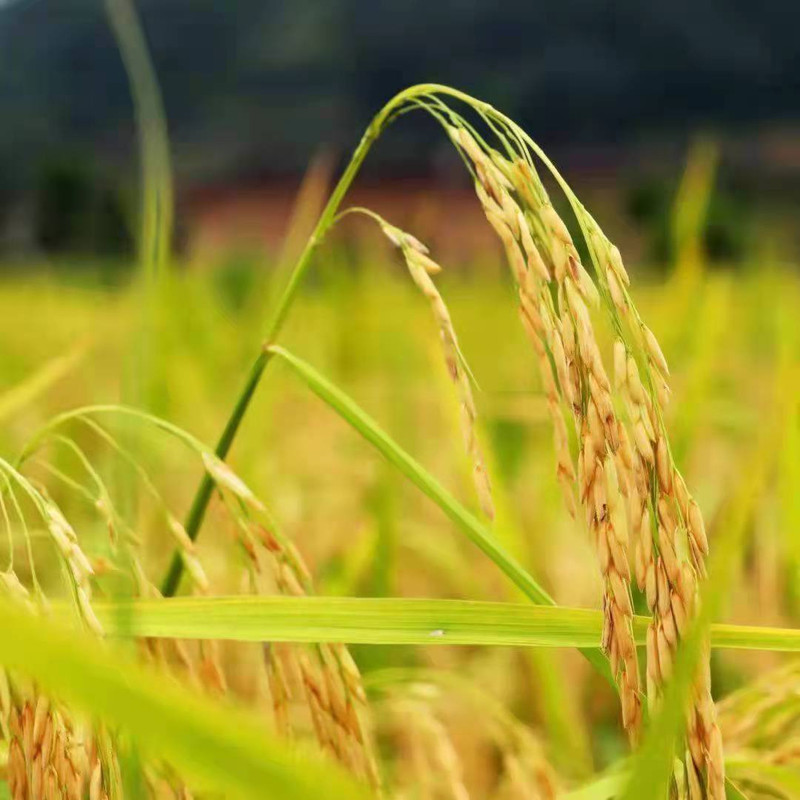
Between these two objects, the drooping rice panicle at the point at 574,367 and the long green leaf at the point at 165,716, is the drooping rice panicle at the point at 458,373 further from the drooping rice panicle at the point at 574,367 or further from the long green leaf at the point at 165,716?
the long green leaf at the point at 165,716

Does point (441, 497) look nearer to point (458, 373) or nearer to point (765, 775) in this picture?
point (458, 373)

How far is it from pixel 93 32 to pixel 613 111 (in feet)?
42.0

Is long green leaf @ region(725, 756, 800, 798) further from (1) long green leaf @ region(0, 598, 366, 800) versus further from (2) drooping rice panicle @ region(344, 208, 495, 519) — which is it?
(1) long green leaf @ region(0, 598, 366, 800)

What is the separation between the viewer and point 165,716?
0.18m

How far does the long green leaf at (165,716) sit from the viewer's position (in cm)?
18

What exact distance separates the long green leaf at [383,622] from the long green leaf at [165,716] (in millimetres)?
152

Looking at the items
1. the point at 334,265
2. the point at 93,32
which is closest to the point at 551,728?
the point at 334,265

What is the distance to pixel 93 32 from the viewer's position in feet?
63.2

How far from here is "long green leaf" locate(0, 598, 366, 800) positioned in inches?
7.1

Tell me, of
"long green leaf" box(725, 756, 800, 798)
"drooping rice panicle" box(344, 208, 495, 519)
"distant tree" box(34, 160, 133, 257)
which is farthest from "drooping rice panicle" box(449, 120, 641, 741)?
"distant tree" box(34, 160, 133, 257)

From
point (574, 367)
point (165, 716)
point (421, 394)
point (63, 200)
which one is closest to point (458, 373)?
point (574, 367)

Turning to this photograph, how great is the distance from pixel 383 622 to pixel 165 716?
0.18 metres

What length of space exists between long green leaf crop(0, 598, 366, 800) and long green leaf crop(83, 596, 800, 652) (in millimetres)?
152

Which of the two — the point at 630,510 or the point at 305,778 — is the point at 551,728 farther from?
the point at 305,778
